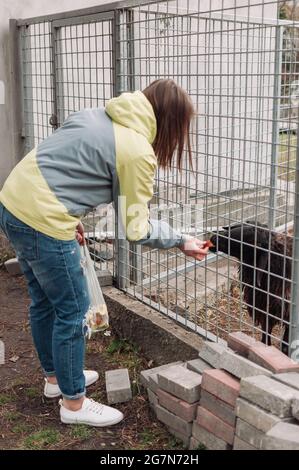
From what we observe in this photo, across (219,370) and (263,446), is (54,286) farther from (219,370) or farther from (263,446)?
(263,446)

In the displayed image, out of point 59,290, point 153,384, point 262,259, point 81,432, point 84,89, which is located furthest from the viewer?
point 84,89

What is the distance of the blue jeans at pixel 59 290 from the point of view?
9.27 ft

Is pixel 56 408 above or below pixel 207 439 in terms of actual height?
below

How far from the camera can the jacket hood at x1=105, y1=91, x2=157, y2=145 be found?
9.00ft

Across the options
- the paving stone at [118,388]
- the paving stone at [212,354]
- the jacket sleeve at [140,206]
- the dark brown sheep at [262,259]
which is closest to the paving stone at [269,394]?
the paving stone at [212,354]

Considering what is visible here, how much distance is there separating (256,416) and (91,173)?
4.21 ft

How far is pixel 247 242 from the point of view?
12.2 feet

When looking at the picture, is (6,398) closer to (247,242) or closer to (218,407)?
(218,407)

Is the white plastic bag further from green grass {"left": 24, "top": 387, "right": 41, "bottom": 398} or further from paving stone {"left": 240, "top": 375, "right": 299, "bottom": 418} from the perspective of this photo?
paving stone {"left": 240, "top": 375, "right": 299, "bottom": 418}

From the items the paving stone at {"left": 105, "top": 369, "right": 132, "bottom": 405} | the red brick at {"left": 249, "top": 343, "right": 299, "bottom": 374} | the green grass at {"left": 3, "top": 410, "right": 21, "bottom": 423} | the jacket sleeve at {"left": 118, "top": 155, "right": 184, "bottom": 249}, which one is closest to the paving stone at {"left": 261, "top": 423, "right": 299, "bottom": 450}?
the red brick at {"left": 249, "top": 343, "right": 299, "bottom": 374}

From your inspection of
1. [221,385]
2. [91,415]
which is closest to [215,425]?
[221,385]

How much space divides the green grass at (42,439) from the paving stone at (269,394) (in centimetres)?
107

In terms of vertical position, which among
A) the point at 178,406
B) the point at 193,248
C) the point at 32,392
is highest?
the point at 193,248
